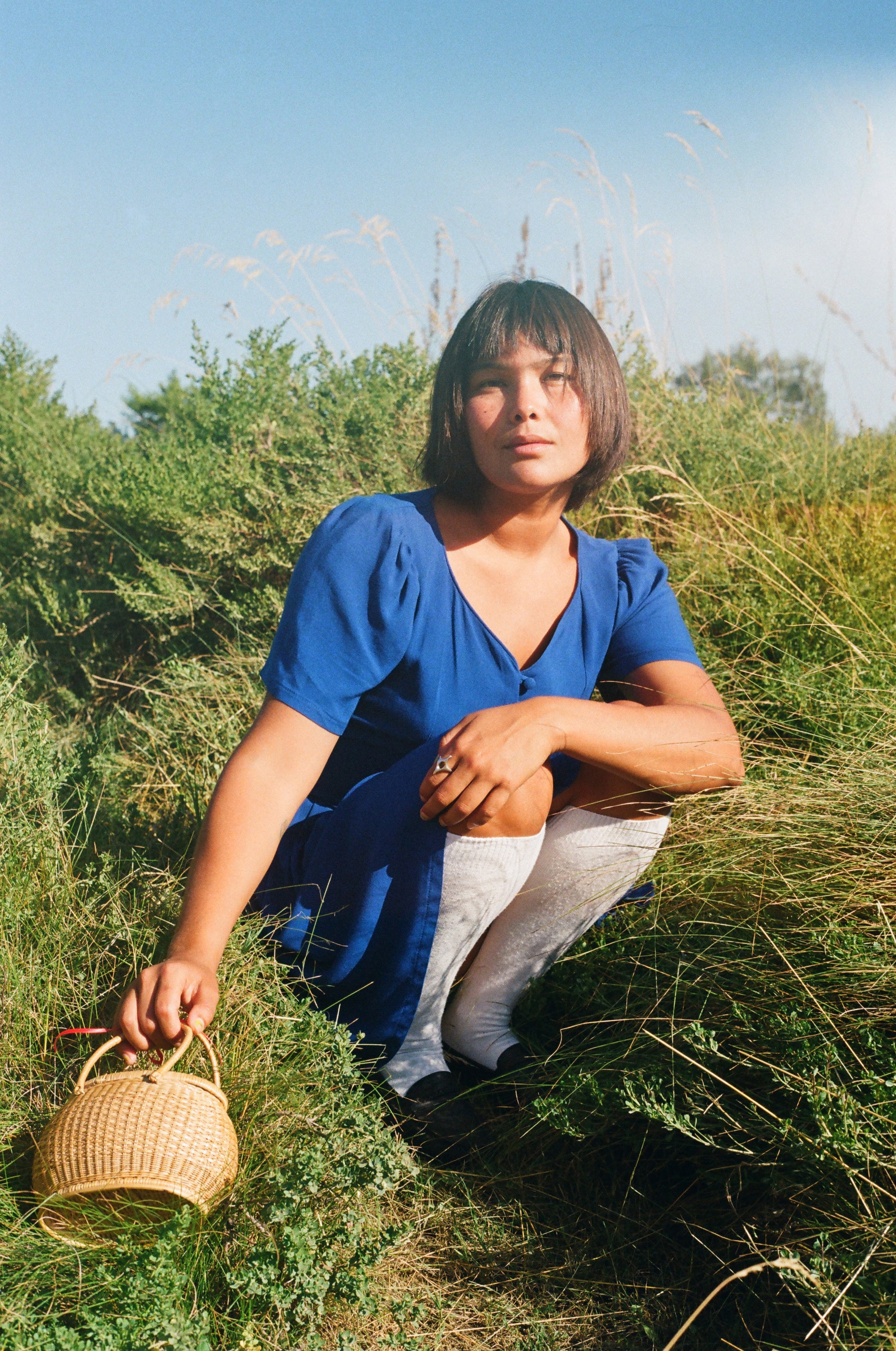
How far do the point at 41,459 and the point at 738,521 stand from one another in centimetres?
328

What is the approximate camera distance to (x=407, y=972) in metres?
1.95

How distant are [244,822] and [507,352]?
1.08 metres

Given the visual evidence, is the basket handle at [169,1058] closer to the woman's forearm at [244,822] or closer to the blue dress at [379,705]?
the woman's forearm at [244,822]

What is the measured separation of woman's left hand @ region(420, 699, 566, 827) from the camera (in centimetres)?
175

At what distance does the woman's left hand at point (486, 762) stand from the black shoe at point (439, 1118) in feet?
1.92

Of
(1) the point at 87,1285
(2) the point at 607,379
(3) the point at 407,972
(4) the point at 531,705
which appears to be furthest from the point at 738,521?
(1) the point at 87,1285

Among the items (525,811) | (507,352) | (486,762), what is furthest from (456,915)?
(507,352)

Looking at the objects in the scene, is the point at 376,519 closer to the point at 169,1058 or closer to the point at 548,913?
the point at 548,913

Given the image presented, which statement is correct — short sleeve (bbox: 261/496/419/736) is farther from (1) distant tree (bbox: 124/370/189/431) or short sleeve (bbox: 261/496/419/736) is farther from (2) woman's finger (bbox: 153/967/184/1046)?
(1) distant tree (bbox: 124/370/189/431)

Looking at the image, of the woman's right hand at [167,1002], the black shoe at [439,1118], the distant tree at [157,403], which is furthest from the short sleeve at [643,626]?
the distant tree at [157,403]

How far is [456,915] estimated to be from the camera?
6.26 ft

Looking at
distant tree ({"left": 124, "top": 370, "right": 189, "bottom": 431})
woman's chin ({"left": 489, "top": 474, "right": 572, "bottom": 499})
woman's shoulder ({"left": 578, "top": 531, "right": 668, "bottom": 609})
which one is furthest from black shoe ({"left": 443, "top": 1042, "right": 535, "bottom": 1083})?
distant tree ({"left": 124, "top": 370, "right": 189, "bottom": 431})

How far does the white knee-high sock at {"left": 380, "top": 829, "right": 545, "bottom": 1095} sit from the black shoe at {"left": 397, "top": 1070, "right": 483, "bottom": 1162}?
0.02 metres

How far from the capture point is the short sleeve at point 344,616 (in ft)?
6.11
